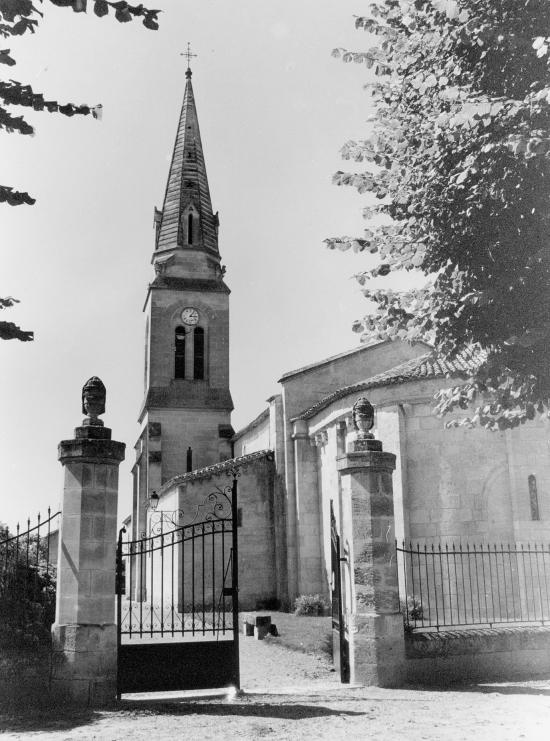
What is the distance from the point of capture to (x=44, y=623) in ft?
29.5

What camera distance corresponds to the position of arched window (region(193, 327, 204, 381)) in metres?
35.1

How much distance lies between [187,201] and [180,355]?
27.1ft

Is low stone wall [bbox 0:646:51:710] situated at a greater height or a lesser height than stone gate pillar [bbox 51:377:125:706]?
lesser

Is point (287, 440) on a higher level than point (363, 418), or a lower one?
higher

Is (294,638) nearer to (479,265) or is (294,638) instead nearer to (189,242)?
(479,265)

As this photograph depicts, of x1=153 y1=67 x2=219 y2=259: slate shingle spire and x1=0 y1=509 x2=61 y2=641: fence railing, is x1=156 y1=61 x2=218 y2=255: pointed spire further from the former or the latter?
x1=0 y1=509 x2=61 y2=641: fence railing

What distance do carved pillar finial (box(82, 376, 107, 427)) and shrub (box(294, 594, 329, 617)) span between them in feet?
41.5

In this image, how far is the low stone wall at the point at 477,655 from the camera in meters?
9.55

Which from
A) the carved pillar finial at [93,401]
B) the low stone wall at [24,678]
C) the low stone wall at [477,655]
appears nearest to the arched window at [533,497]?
the low stone wall at [477,655]

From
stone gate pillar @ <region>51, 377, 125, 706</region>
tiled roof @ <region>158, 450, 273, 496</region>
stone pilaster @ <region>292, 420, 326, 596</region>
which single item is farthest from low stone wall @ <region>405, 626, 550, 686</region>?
tiled roof @ <region>158, 450, 273, 496</region>

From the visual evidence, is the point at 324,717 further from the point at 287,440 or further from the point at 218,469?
the point at 287,440

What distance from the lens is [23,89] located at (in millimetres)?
5207

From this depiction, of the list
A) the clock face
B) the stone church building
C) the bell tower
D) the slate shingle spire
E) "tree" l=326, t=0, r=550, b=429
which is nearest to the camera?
"tree" l=326, t=0, r=550, b=429

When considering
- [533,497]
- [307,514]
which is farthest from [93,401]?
[307,514]
